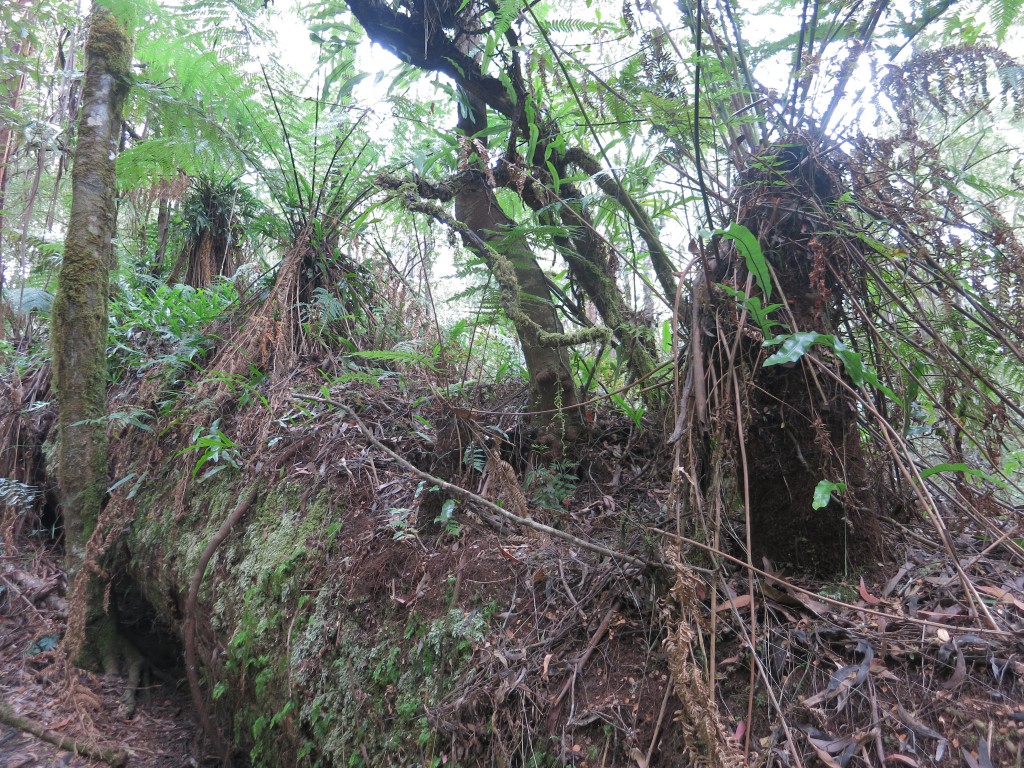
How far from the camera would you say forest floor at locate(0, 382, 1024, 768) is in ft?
4.03

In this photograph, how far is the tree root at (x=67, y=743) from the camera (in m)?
2.76

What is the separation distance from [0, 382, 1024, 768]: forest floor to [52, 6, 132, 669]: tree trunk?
2206mm

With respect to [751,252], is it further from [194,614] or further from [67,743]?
[67,743]

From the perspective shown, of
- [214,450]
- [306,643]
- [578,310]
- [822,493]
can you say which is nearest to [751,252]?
[822,493]

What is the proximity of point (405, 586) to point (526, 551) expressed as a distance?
500 mm

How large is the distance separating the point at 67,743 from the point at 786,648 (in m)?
3.26

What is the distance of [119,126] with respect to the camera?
3.82m

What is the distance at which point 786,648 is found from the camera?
1.45 m

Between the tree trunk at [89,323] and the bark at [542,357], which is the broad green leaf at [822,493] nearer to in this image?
the bark at [542,357]

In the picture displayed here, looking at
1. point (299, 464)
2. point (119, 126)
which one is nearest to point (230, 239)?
point (119, 126)

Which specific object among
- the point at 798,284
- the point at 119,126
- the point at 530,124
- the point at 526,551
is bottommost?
the point at 526,551

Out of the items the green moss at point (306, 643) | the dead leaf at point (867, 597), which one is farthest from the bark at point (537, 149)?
the green moss at point (306, 643)

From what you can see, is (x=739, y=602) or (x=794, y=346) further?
(x=739, y=602)

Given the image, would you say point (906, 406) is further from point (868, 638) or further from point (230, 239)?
point (230, 239)
